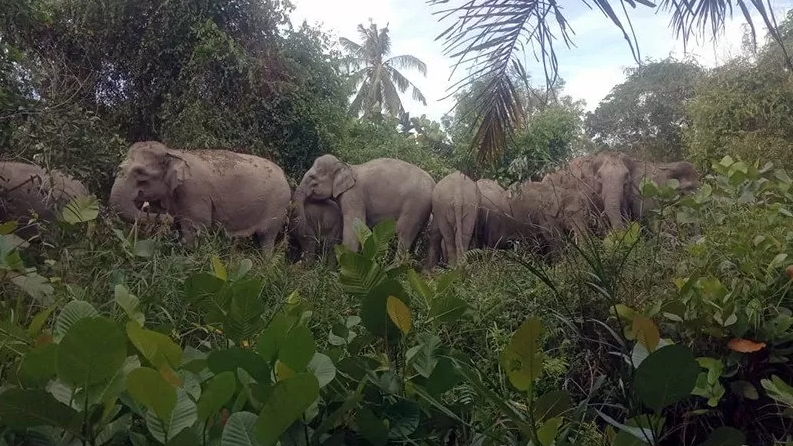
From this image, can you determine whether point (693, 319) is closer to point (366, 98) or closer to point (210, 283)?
point (210, 283)

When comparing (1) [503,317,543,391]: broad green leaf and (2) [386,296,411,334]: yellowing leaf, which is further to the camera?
(2) [386,296,411,334]: yellowing leaf

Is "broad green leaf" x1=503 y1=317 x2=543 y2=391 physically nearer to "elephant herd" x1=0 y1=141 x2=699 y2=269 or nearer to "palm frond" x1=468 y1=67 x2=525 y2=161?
"palm frond" x1=468 y1=67 x2=525 y2=161

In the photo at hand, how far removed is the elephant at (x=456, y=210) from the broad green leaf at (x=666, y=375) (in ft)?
23.6

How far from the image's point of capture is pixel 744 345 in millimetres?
3176

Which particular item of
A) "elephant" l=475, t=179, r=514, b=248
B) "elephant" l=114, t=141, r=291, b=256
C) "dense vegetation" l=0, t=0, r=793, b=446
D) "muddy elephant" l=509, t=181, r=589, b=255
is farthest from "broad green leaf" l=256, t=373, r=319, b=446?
"elephant" l=475, t=179, r=514, b=248

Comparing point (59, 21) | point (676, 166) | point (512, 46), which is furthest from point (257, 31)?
point (512, 46)

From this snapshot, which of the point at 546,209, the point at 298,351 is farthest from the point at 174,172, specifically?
the point at 298,351

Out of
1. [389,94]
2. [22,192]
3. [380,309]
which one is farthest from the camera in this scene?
[389,94]

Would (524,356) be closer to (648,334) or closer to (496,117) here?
(648,334)

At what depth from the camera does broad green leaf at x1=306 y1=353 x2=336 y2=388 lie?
144 centimetres

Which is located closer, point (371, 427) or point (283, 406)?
point (283, 406)

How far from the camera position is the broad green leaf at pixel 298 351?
1.38 m

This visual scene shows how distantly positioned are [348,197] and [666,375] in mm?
7711

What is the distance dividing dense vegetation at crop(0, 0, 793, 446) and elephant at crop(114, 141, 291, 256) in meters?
0.65
